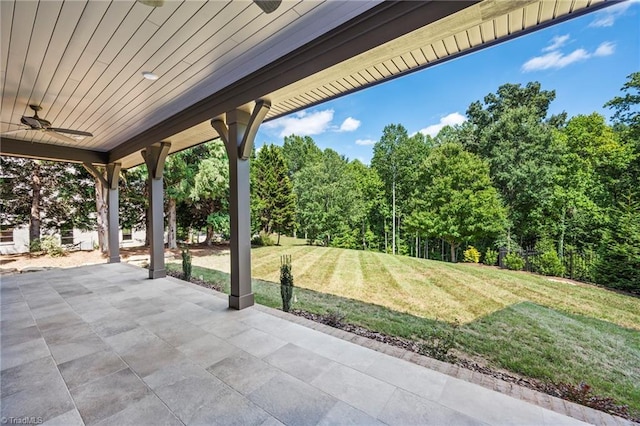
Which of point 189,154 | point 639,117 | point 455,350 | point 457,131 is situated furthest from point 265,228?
point 639,117

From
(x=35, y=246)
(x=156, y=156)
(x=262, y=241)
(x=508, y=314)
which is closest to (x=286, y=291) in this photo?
(x=156, y=156)

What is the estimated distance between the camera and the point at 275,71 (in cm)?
268

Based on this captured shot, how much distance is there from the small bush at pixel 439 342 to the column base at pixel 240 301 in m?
2.27

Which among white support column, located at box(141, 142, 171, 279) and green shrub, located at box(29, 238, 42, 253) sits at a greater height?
white support column, located at box(141, 142, 171, 279)

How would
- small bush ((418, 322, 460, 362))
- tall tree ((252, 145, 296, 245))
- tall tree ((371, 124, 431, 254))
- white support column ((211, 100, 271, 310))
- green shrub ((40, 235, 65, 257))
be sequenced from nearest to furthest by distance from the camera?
small bush ((418, 322, 460, 362)), white support column ((211, 100, 271, 310)), green shrub ((40, 235, 65, 257)), tall tree ((252, 145, 296, 245)), tall tree ((371, 124, 431, 254))

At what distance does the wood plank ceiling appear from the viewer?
185 cm

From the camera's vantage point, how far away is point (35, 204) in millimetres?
9789

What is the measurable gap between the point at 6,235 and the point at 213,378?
46.9 feet

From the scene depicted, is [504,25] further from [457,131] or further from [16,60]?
[457,131]

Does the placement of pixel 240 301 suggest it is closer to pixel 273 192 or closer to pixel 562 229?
pixel 562 229

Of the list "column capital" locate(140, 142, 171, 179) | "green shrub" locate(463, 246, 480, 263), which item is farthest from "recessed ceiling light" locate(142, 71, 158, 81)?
"green shrub" locate(463, 246, 480, 263)

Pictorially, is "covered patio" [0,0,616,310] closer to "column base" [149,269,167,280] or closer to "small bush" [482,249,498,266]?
"column base" [149,269,167,280]

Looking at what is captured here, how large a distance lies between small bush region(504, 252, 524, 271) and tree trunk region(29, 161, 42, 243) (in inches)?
681

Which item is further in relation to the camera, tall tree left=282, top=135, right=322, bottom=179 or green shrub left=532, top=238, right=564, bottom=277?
tall tree left=282, top=135, right=322, bottom=179
